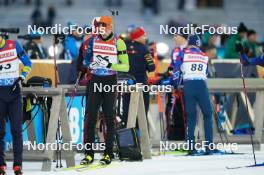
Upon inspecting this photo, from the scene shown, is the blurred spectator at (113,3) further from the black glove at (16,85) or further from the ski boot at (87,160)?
the black glove at (16,85)

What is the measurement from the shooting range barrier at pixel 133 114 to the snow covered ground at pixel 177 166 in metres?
0.23

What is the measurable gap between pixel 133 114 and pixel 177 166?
5.35ft

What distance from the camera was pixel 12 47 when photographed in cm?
1598

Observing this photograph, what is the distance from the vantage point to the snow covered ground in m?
16.1

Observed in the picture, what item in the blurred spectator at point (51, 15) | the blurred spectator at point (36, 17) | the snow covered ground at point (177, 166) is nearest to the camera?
the snow covered ground at point (177, 166)

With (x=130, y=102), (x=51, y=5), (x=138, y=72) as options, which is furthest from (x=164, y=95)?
(x=51, y=5)

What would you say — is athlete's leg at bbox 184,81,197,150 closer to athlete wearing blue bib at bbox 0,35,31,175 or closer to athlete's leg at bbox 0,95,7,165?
athlete wearing blue bib at bbox 0,35,31,175

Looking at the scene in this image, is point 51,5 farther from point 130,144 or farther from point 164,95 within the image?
point 130,144

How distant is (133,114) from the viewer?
60.6ft

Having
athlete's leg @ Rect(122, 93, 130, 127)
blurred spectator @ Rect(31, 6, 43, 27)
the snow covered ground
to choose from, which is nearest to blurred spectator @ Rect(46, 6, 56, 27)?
blurred spectator @ Rect(31, 6, 43, 27)

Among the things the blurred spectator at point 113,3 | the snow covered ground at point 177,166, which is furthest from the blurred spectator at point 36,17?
the snow covered ground at point 177,166

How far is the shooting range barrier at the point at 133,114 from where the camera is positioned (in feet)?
55.2

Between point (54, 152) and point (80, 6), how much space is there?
28493 mm

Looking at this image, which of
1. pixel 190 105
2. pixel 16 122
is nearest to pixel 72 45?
pixel 190 105
